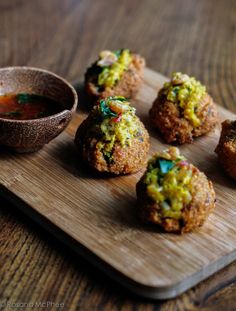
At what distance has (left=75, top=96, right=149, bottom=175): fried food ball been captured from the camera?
4.78 m

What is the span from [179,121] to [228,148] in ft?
1.88

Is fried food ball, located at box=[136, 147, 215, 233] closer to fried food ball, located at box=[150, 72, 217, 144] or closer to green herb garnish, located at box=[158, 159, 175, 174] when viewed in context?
green herb garnish, located at box=[158, 159, 175, 174]

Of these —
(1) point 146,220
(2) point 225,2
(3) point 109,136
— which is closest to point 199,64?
(2) point 225,2

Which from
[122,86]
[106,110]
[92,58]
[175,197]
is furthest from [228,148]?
[92,58]

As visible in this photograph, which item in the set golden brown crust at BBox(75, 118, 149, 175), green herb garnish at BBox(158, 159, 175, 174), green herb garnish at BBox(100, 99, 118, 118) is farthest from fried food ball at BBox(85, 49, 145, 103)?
green herb garnish at BBox(158, 159, 175, 174)

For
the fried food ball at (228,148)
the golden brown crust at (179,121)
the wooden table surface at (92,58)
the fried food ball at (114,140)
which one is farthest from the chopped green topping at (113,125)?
the wooden table surface at (92,58)

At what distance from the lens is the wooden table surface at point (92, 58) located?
4059mm

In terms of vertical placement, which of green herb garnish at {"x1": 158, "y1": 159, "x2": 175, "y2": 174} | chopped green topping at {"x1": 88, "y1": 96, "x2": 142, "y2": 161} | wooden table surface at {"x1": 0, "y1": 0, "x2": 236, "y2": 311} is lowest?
wooden table surface at {"x1": 0, "y1": 0, "x2": 236, "y2": 311}

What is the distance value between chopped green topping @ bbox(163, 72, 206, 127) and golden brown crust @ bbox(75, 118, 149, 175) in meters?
0.49

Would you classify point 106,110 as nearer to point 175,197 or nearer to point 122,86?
point 122,86

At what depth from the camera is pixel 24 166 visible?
4965 millimetres

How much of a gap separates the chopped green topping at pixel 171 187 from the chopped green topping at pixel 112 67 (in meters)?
1.54

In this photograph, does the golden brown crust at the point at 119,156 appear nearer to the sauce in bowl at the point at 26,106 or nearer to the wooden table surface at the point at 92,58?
the sauce in bowl at the point at 26,106

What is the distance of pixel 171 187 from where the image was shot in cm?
423
